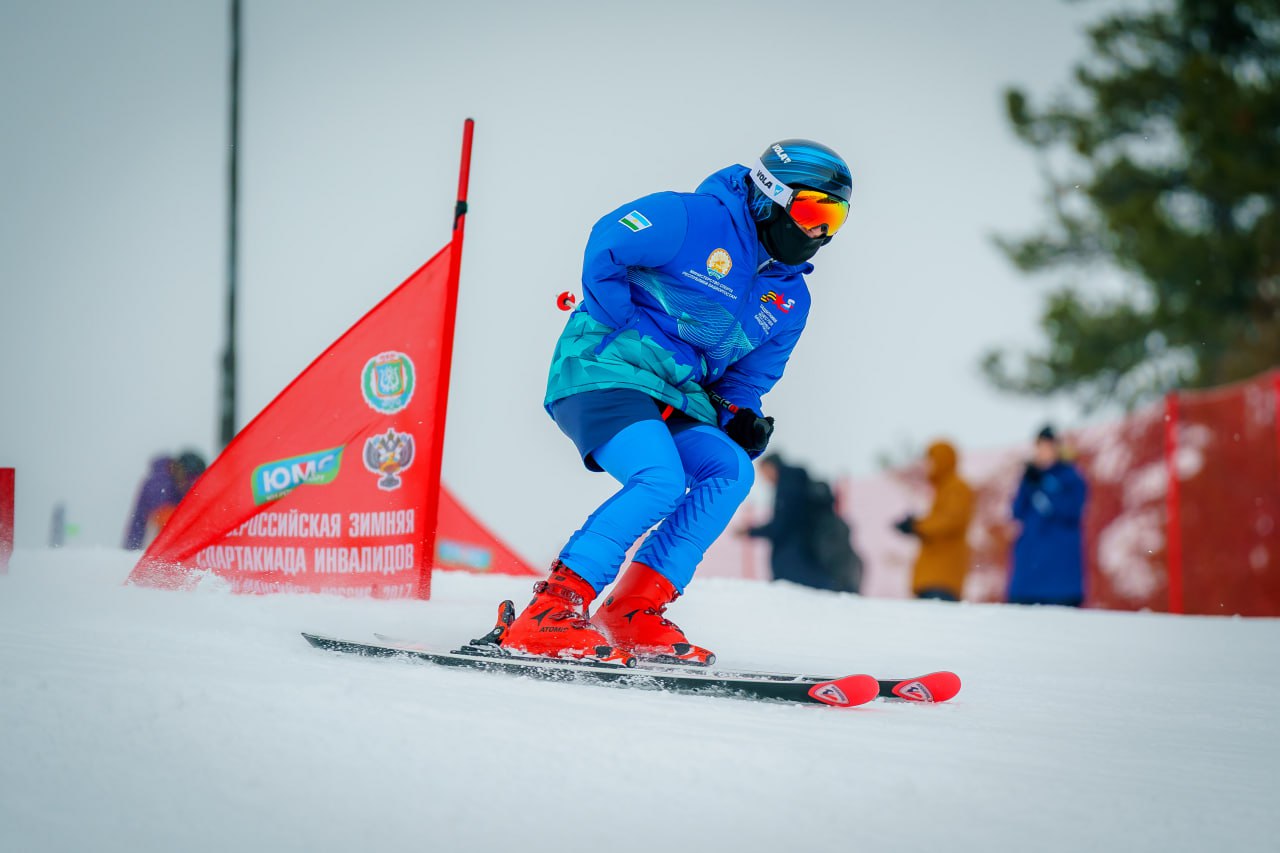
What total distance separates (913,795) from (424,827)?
900 mm

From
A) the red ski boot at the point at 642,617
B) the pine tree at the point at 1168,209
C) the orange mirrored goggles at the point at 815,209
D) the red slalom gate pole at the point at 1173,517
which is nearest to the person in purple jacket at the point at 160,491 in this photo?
the red ski boot at the point at 642,617

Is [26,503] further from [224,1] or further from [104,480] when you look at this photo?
[224,1]

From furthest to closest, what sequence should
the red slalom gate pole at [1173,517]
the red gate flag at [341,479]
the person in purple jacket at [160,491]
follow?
the red slalom gate pole at [1173,517]
the person in purple jacket at [160,491]
the red gate flag at [341,479]

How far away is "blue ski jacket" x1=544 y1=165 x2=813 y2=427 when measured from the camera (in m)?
3.82

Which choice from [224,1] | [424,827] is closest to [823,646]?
[424,827]

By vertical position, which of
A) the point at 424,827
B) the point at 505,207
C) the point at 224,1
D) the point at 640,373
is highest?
the point at 224,1

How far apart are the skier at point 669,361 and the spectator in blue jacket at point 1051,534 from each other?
434 cm

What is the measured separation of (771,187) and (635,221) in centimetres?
49

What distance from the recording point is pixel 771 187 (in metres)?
3.96

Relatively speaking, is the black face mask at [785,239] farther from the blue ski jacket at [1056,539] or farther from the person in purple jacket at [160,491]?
the blue ski jacket at [1056,539]

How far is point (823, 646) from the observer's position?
15.6ft

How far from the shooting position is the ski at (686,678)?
10.3ft

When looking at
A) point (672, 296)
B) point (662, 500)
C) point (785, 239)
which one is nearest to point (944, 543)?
point (785, 239)

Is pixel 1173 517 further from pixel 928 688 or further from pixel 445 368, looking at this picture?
pixel 928 688
